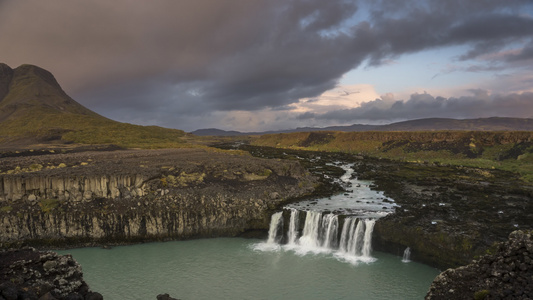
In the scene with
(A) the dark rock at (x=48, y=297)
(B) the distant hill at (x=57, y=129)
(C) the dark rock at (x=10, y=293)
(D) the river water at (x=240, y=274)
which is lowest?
(D) the river water at (x=240, y=274)

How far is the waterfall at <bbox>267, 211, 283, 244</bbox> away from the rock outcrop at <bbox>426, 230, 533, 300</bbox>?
904 inches

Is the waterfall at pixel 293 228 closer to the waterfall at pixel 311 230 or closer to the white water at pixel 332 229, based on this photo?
the white water at pixel 332 229

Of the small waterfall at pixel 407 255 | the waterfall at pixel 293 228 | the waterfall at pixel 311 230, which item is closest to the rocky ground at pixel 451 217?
the small waterfall at pixel 407 255

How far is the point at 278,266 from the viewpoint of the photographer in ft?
100

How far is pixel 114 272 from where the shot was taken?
2975 cm

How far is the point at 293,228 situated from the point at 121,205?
21.9m

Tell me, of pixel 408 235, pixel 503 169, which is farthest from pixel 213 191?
pixel 503 169

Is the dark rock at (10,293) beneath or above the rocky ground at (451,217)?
above

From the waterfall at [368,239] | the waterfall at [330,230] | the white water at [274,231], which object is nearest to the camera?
the waterfall at [368,239]

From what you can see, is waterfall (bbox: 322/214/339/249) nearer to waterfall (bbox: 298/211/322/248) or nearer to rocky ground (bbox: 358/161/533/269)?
waterfall (bbox: 298/211/322/248)

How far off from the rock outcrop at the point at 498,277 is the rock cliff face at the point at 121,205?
82.6ft

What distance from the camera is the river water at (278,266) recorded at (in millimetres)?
25875

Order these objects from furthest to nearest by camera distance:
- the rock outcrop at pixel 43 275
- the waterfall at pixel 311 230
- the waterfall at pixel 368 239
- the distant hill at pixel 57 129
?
the distant hill at pixel 57 129 < the waterfall at pixel 311 230 < the waterfall at pixel 368 239 < the rock outcrop at pixel 43 275

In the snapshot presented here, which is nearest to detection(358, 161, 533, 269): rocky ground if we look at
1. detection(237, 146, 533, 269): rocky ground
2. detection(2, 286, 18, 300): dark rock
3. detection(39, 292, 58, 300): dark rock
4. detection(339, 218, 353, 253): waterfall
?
detection(237, 146, 533, 269): rocky ground
